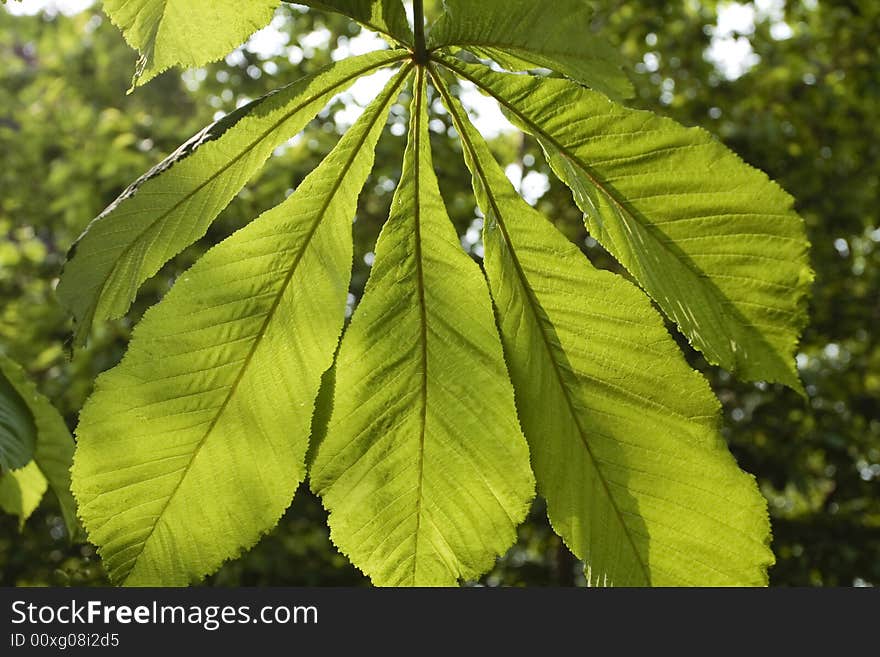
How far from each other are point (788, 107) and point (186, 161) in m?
3.23

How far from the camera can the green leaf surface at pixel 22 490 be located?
107 centimetres

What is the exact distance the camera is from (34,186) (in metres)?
4.39

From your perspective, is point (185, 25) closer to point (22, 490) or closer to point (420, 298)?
point (420, 298)

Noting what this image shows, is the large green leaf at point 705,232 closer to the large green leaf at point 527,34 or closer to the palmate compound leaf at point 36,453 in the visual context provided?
the large green leaf at point 527,34

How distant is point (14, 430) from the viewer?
0.82 m

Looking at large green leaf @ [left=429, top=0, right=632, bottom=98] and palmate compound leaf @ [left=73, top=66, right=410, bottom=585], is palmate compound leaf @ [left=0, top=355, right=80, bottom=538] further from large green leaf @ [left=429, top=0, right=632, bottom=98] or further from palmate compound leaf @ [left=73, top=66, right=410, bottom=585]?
large green leaf @ [left=429, top=0, right=632, bottom=98]

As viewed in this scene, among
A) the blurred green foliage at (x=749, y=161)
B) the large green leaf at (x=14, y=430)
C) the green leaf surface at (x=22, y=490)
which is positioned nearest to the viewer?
the large green leaf at (x=14, y=430)

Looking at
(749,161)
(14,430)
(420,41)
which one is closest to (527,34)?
(420,41)

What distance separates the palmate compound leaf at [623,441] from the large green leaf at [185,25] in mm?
295

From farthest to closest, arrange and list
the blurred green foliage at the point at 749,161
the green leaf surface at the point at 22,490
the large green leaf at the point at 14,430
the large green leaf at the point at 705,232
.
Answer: the blurred green foliage at the point at 749,161
the green leaf surface at the point at 22,490
the large green leaf at the point at 14,430
the large green leaf at the point at 705,232

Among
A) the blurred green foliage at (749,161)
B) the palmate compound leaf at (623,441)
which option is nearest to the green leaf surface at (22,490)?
the palmate compound leaf at (623,441)

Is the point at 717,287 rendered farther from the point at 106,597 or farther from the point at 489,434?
the point at 106,597

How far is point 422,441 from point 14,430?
449 millimetres

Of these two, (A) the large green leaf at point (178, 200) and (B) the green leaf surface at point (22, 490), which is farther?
(B) the green leaf surface at point (22, 490)
